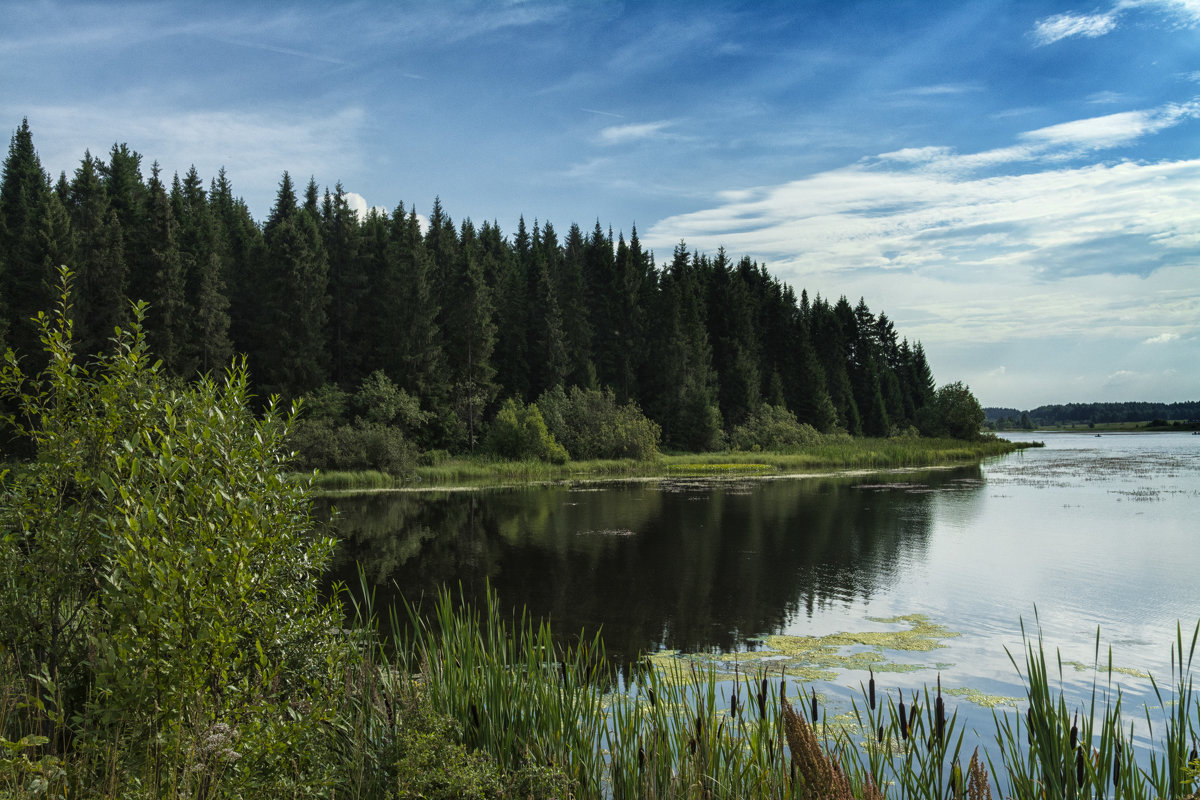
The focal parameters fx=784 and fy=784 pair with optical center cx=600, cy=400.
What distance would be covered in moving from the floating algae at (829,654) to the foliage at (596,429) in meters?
37.2

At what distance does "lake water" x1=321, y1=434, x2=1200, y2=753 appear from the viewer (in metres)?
10.5

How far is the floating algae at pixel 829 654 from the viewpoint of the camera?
911 cm

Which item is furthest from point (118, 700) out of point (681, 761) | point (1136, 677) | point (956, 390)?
point (956, 390)

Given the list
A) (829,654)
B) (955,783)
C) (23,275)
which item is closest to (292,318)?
(23,275)

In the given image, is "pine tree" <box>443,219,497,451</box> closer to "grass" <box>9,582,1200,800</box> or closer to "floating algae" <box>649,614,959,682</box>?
"floating algae" <box>649,614,959,682</box>

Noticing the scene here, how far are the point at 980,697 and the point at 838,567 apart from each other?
329 inches

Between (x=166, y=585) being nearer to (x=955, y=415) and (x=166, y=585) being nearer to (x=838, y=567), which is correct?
(x=838, y=567)

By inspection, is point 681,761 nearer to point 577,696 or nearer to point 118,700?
point 577,696

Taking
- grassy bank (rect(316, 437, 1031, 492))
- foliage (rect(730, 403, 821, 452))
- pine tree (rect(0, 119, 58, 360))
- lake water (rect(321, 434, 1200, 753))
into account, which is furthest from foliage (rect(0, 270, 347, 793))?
foliage (rect(730, 403, 821, 452))

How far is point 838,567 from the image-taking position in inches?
653

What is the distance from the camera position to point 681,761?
169 inches

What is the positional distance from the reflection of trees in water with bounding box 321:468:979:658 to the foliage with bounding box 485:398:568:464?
1351 centimetres

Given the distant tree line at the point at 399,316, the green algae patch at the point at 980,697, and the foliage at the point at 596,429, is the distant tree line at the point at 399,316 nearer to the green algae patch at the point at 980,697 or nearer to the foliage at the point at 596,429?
the foliage at the point at 596,429

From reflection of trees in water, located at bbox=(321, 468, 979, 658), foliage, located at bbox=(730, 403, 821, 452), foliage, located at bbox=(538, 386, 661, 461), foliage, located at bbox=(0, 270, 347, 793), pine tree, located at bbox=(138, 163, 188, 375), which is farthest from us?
foliage, located at bbox=(730, 403, 821, 452)
